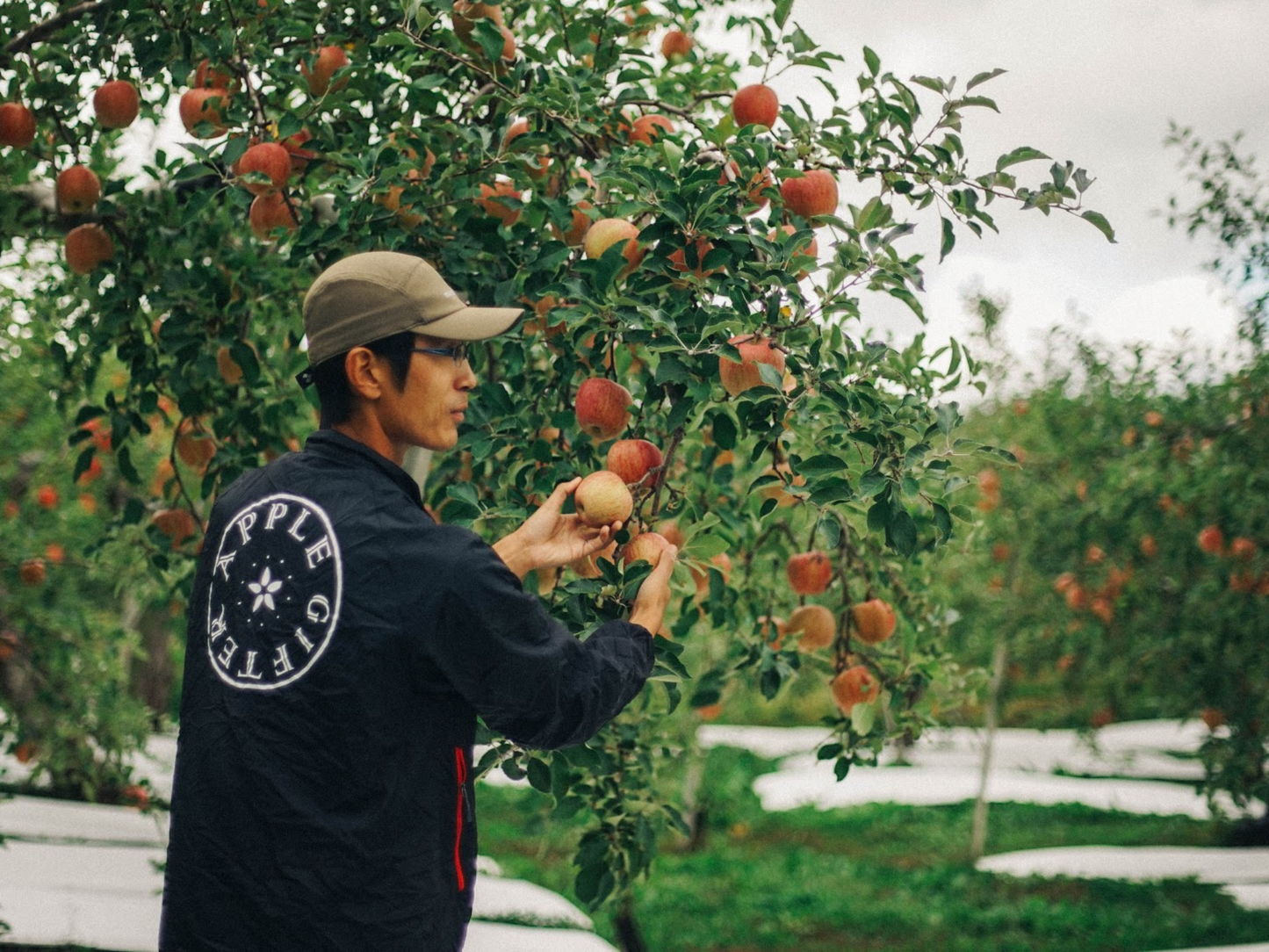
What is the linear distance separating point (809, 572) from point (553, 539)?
94cm

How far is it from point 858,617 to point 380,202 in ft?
4.43

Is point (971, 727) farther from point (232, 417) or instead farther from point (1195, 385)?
point (232, 417)

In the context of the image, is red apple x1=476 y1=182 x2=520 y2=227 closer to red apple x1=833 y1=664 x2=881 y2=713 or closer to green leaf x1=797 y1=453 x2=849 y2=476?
green leaf x1=797 y1=453 x2=849 y2=476

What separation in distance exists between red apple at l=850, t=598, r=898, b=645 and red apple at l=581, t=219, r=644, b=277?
0.95 metres

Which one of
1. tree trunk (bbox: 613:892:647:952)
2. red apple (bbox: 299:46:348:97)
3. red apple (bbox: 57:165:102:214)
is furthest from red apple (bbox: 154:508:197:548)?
tree trunk (bbox: 613:892:647:952)

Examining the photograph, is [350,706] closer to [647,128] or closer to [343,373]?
[343,373]

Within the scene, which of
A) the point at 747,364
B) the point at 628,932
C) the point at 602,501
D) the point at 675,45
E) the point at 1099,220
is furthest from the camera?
the point at 628,932

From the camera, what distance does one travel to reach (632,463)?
1.94 metres

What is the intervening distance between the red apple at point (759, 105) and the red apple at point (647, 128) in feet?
0.52

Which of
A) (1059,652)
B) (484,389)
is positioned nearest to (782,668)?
(484,389)

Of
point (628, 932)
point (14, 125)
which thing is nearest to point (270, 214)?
point (14, 125)

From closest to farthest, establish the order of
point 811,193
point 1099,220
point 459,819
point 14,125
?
point 459,819
point 1099,220
point 811,193
point 14,125

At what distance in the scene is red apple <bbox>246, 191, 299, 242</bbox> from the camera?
8.14 feet

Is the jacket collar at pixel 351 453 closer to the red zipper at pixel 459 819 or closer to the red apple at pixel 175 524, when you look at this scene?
the red zipper at pixel 459 819
